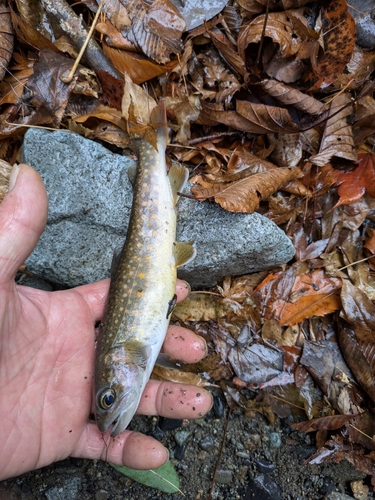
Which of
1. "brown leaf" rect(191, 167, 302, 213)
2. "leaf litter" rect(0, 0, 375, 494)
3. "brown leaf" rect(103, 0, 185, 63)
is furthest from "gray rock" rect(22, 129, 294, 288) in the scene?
"brown leaf" rect(103, 0, 185, 63)

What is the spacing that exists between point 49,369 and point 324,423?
2.69 m

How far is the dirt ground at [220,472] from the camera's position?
13.3 feet

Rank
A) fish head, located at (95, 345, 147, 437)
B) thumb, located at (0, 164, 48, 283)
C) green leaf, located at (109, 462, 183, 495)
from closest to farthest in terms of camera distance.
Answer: thumb, located at (0, 164, 48, 283)
fish head, located at (95, 345, 147, 437)
green leaf, located at (109, 462, 183, 495)

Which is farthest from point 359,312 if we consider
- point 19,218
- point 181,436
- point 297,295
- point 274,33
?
point 19,218

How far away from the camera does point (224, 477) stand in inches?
162

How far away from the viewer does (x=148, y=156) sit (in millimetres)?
3760

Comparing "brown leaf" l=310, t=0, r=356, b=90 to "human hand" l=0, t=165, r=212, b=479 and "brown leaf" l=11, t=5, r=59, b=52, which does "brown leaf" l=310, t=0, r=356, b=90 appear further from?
"brown leaf" l=11, t=5, r=59, b=52

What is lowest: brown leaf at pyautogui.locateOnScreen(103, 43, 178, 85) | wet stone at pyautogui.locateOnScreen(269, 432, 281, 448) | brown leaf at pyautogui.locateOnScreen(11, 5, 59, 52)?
wet stone at pyautogui.locateOnScreen(269, 432, 281, 448)

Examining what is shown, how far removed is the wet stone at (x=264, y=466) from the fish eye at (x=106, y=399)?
1.83 m

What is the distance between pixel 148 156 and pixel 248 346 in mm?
2255

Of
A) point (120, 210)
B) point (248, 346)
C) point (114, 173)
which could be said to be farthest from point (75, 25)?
point (248, 346)

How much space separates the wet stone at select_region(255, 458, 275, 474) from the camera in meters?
4.14

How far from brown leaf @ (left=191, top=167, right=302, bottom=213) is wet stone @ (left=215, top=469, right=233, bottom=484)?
2612mm

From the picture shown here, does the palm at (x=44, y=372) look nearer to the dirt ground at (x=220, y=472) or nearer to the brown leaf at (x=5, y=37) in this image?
the dirt ground at (x=220, y=472)
